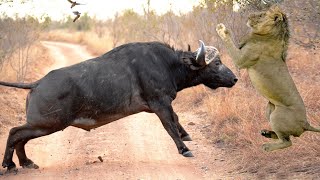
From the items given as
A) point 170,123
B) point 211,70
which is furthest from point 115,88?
point 211,70

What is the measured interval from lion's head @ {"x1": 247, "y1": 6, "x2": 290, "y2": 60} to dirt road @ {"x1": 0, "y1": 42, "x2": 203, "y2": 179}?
2393 millimetres

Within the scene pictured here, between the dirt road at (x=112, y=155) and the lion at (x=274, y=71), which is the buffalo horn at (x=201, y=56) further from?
the lion at (x=274, y=71)

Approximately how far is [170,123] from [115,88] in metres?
1.01

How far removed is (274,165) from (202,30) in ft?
31.3

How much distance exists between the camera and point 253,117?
10281 millimetres

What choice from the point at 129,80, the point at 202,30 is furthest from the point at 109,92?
the point at 202,30

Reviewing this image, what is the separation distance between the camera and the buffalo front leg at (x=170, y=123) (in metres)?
8.90

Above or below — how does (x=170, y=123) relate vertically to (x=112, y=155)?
above

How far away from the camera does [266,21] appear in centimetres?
712

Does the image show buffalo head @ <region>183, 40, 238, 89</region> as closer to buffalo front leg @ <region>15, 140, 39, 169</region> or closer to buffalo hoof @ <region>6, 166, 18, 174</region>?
buffalo front leg @ <region>15, 140, 39, 169</region>

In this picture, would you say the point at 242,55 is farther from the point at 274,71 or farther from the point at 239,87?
the point at 239,87

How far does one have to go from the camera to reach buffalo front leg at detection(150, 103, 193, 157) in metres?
8.90

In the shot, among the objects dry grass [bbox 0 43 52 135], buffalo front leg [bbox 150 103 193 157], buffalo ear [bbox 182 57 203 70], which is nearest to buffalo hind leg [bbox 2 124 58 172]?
buffalo front leg [bbox 150 103 193 157]

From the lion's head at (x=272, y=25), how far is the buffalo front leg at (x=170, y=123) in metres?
2.32
